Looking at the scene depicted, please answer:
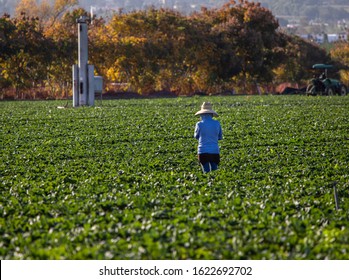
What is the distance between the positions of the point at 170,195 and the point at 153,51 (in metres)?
49.5

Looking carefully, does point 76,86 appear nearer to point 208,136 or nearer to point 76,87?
point 76,87

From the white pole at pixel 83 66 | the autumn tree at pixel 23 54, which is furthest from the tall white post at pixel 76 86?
the autumn tree at pixel 23 54

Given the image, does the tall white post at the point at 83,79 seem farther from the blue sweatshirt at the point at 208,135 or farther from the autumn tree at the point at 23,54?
the blue sweatshirt at the point at 208,135

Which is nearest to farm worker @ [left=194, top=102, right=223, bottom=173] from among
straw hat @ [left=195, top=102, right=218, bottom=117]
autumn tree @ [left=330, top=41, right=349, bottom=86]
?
straw hat @ [left=195, top=102, right=218, bottom=117]

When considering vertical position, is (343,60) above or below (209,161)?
above

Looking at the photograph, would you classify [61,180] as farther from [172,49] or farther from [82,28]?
[172,49]

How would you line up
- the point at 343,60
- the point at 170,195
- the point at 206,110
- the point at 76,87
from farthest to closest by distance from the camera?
the point at 343,60, the point at 76,87, the point at 206,110, the point at 170,195

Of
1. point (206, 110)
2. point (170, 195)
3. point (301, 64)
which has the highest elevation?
point (301, 64)

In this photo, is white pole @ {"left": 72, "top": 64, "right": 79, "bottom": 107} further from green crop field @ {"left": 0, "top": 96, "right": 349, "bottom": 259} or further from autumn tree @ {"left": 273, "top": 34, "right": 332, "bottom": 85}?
autumn tree @ {"left": 273, "top": 34, "right": 332, "bottom": 85}

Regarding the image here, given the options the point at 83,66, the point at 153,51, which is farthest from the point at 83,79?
the point at 153,51

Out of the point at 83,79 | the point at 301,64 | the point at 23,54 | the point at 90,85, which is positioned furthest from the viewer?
the point at 301,64

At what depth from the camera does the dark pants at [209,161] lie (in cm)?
1548

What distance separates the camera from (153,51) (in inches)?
2431

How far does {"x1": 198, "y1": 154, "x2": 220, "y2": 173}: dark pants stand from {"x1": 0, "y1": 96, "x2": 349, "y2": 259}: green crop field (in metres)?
0.19
